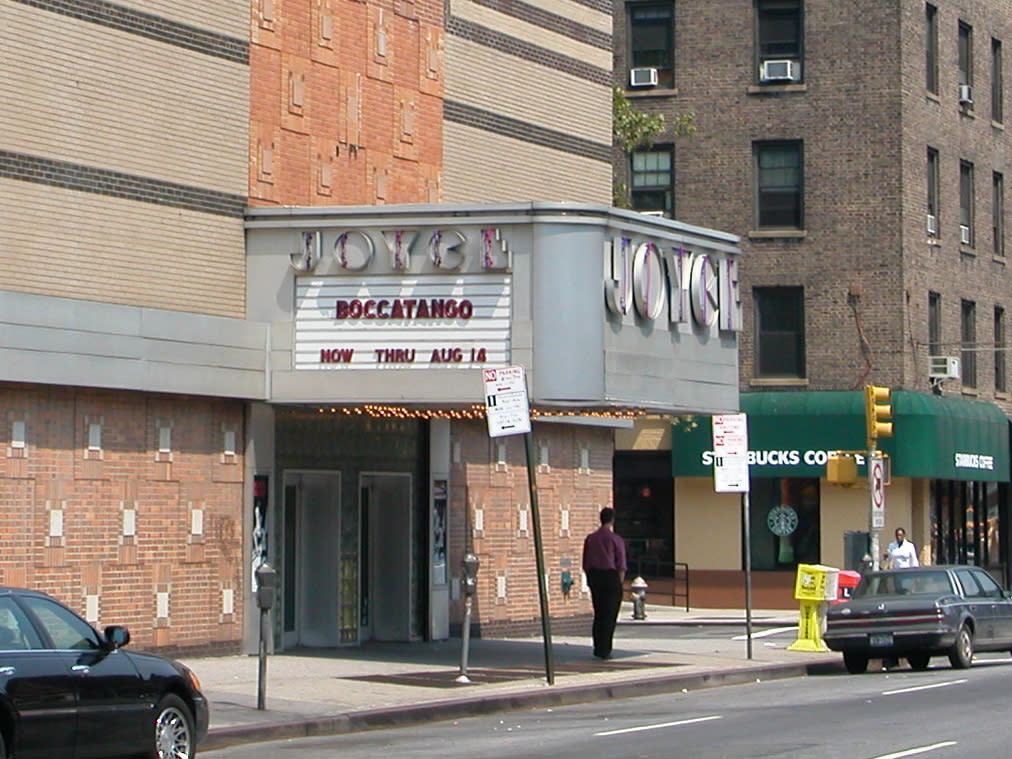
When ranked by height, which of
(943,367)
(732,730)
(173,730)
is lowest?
(732,730)

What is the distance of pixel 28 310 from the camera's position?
20.9 metres

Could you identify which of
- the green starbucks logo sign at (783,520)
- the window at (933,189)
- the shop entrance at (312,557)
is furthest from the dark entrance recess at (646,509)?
the shop entrance at (312,557)

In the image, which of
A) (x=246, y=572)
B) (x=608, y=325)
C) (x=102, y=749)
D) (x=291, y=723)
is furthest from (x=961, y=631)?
(x=102, y=749)

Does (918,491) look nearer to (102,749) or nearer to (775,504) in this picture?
(775,504)

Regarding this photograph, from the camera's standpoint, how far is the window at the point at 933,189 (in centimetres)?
4388

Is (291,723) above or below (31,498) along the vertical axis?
below

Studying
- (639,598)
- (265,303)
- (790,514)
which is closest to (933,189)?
(790,514)

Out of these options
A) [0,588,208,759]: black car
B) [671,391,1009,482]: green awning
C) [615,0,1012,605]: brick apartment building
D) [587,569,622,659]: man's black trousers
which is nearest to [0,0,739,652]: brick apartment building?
[587,569,622,659]: man's black trousers

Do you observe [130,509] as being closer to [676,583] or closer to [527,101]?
[527,101]

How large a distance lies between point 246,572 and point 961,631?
8.96m

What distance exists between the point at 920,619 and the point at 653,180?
67.5 ft

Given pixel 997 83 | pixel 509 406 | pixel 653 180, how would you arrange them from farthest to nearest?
1. pixel 997 83
2. pixel 653 180
3. pixel 509 406

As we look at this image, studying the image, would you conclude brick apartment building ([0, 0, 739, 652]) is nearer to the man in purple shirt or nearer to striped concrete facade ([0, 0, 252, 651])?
striped concrete facade ([0, 0, 252, 651])

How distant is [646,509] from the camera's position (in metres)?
44.5
